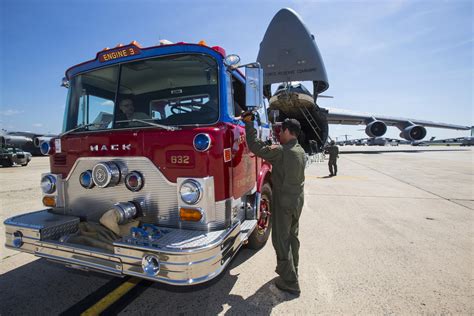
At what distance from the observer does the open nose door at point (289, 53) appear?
12044mm

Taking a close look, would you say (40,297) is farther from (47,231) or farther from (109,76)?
(109,76)

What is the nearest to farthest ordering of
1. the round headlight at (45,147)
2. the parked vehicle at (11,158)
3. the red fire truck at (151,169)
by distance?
the red fire truck at (151,169), the round headlight at (45,147), the parked vehicle at (11,158)

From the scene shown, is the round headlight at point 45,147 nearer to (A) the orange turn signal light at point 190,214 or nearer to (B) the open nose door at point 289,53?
(A) the orange turn signal light at point 190,214

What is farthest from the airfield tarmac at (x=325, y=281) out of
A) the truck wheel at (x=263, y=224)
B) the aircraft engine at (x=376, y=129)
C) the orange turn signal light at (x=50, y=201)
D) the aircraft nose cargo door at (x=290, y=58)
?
the aircraft engine at (x=376, y=129)

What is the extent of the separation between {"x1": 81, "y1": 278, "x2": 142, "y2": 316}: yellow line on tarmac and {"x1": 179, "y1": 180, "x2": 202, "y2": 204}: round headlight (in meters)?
1.44

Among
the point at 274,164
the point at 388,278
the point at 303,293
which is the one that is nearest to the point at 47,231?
the point at 274,164

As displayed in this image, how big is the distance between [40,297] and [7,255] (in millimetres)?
1653

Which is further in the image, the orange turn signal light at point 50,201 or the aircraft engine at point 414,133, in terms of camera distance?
the aircraft engine at point 414,133

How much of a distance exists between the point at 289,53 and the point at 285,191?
1150cm

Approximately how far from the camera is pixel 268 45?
530 inches

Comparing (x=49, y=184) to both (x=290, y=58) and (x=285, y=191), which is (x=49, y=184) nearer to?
(x=285, y=191)

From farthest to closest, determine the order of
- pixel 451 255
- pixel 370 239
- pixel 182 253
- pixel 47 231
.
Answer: pixel 370 239
pixel 451 255
pixel 47 231
pixel 182 253

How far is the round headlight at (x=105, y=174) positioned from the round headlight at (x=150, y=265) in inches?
36.8

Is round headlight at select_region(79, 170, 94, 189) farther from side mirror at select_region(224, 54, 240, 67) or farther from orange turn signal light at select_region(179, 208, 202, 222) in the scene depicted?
side mirror at select_region(224, 54, 240, 67)
